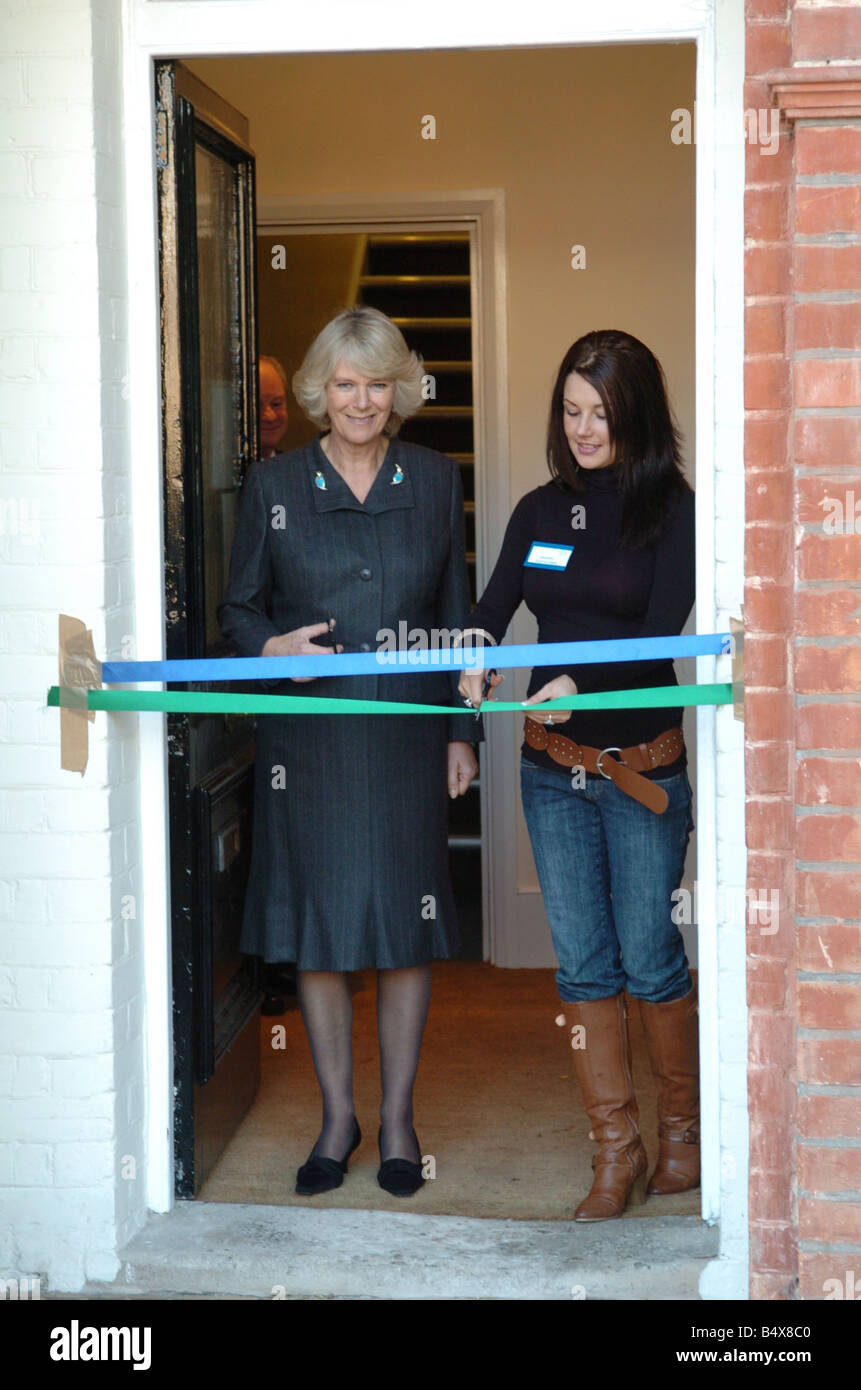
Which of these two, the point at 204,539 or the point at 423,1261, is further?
the point at 204,539

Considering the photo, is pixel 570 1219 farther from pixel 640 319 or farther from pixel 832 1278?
pixel 640 319

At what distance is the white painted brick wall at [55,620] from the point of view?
3.05 m

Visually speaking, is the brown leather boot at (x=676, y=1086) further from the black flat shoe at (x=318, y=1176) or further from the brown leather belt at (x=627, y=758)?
the black flat shoe at (x=318, y=1176)

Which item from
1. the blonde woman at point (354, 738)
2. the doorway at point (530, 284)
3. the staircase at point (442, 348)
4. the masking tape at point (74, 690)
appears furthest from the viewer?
the staircase at point (442, 348)

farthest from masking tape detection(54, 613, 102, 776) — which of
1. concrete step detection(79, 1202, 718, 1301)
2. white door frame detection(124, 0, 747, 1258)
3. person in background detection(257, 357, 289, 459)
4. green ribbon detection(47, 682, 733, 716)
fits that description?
person in background detection(257, 357, 289, 459)

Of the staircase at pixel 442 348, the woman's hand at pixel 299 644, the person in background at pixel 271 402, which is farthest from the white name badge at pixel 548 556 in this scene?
the staircase at pixel 442 348

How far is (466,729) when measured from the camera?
3.57 m

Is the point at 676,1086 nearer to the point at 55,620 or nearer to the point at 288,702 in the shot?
the point at 288,702

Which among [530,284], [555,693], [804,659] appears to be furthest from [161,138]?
A: [530,284]

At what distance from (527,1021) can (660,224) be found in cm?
249

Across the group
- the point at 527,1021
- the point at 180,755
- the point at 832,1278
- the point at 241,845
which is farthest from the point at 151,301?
the point at 527,1021

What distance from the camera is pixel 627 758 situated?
332 centimetres

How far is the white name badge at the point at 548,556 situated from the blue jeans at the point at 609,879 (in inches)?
16.2

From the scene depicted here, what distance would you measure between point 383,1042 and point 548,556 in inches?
44.5
